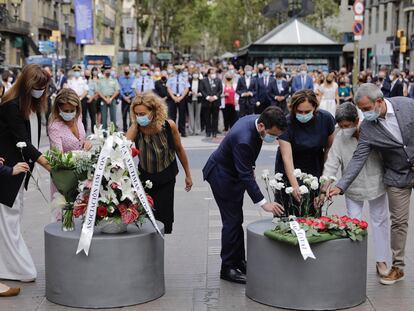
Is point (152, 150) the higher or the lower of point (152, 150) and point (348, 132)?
the lower

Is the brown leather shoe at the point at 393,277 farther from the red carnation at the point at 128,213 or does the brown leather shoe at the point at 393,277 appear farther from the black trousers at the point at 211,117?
the black trousers at the point at 211,117

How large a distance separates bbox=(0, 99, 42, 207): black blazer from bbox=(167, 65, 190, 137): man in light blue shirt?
13.9m

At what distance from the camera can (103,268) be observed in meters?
5.76

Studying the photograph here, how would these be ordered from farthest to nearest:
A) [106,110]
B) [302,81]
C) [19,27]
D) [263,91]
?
[19,27]
[302,81]
[263,91]
[106,110]

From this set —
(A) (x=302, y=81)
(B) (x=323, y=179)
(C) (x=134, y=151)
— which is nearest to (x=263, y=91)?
(A) (x=302, y=81)

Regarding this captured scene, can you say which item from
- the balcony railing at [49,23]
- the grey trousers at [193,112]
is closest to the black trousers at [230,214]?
the grey trousers at [193,112]

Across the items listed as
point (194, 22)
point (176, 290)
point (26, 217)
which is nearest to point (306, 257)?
point (176, 290)

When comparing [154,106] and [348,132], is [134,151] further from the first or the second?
[348,132]

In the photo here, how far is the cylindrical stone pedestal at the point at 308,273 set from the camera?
571 centimetres

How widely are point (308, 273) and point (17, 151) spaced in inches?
105

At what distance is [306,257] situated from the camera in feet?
18.3

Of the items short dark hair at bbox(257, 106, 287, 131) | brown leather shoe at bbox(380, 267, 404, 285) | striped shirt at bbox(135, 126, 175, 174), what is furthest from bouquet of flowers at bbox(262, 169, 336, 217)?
striped shirt at bbox(135, 126, 175, 174)

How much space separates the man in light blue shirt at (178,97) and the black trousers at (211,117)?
629 millimetres

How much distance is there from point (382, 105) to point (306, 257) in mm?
1595
